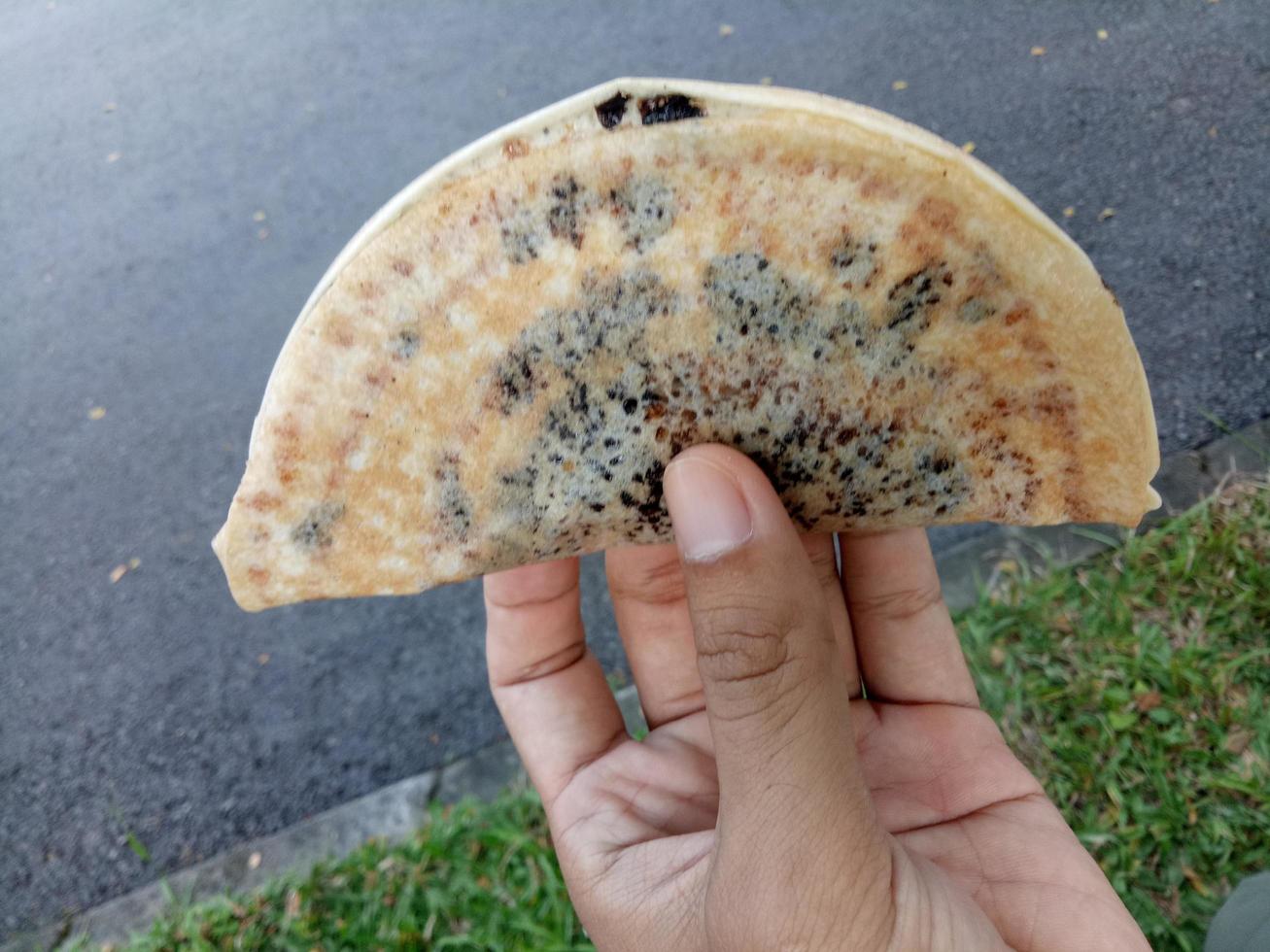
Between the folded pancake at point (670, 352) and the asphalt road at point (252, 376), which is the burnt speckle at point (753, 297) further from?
the asphalt road at point (252, 376)

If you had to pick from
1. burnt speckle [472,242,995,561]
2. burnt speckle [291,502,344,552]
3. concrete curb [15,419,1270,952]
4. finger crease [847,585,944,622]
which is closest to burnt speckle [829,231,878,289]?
burnt speckle [472,242,995,561]

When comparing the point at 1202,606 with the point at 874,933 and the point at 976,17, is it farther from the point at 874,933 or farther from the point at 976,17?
the point at 976,17

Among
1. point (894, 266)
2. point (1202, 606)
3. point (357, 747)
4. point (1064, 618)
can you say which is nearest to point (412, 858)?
point (357, 747)

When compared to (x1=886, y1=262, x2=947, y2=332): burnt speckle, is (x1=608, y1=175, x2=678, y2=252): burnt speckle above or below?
above

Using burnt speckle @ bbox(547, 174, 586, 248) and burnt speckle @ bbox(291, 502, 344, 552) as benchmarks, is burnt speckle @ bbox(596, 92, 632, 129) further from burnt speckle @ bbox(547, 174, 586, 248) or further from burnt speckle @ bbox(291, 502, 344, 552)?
burnt speckle @ bbox(291, 502, 344, 552)

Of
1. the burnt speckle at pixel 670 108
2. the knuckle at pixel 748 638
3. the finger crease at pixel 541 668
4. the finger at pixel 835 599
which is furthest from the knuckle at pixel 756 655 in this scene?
the finger crease at pixel 541 668

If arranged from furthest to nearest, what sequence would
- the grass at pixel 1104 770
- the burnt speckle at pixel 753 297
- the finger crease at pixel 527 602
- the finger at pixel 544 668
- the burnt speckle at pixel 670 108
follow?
the grass at pixel 1104 770 → the finger crease at pixel 527 602 → the finger at pixel 544 668 → the burnt speckle at pixel 753 297 → the burnt speckle at pixel 670 108
